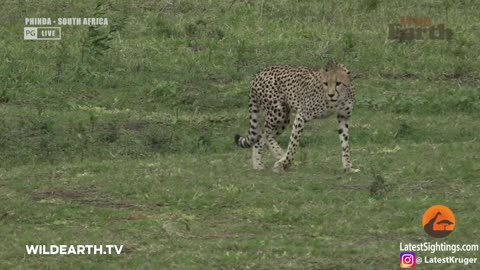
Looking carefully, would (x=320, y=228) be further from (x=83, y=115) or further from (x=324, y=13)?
(x=324, y=13)

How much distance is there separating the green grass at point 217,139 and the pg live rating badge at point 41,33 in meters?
0.19

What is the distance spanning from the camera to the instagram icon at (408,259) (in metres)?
11.4

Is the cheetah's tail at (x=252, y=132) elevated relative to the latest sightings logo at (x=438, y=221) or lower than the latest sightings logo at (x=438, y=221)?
elevated

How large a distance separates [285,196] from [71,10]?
35.8 ft

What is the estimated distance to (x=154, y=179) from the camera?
14.7 metres

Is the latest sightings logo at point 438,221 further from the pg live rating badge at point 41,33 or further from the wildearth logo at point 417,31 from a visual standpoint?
the pg live rating badge at point 41,33

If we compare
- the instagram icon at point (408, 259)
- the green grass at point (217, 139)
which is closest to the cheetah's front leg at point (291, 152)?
the green grass at point (217, 139)

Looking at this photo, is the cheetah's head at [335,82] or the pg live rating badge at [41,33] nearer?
the cheetah's head at [335,82]

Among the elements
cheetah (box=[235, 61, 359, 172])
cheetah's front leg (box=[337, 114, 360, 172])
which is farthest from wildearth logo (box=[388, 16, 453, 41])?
cheetah's front leg (box=[337, 114, 360, 172])

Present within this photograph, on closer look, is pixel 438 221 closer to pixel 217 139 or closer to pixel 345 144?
pixel 345 144

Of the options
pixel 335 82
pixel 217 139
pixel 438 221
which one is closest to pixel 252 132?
pixel 335 82

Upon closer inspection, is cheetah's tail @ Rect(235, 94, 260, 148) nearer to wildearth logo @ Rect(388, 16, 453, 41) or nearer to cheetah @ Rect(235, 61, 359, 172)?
cheetah @ Rect(235, 61, 359, 172)

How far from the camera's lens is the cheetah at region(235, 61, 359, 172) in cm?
1545

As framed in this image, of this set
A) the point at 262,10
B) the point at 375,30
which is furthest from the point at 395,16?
the point at 262,10
